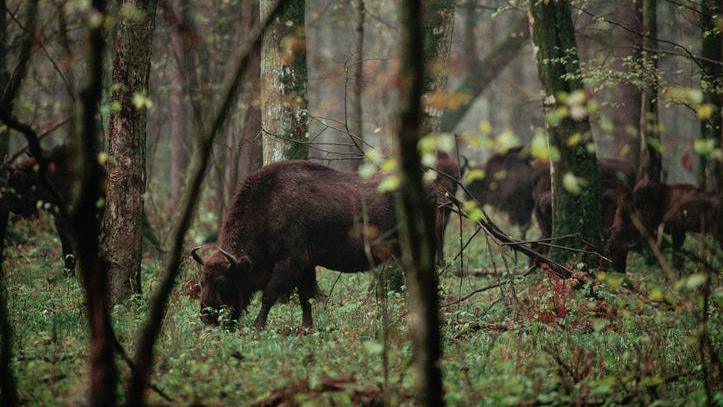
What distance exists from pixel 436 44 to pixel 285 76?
277 cm

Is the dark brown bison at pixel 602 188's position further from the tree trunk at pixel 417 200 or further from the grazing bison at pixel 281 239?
the tree trunk at pixel 417 200

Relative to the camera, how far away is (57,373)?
5816mm

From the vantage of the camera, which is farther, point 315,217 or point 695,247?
point 695,247

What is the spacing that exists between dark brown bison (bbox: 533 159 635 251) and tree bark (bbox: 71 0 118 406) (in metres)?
10.1

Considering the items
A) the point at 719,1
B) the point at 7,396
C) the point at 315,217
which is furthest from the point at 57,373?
the point at 719,1

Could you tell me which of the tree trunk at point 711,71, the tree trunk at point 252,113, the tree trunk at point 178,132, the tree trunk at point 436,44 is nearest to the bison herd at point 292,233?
the tree trunk at point 252,113

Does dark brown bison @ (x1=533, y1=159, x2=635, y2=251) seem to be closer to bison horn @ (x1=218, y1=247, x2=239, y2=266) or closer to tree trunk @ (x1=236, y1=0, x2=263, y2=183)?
tree trunk @ (x1=236, y1=0, x2=263, y2=183)

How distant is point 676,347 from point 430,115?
17.0ft

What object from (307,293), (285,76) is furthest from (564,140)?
(307,293)

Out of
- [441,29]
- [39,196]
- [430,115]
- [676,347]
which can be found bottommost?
[676,347]

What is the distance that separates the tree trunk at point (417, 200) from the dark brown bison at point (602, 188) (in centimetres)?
951

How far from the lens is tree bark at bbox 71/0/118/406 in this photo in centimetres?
404

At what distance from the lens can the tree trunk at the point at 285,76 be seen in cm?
1023

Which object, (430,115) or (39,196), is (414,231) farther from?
(39,196)
